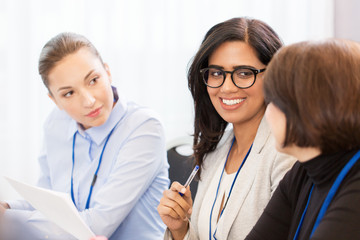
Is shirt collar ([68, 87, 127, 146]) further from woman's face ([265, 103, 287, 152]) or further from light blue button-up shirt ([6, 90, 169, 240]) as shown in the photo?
woman's face ([265, 103, 287, 152])

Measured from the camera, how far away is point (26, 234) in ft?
2.18

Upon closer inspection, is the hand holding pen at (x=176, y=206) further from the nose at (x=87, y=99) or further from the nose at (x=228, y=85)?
the nose at (x=87, y=99)

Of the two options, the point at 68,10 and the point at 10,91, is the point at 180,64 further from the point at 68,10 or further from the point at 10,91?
the point at 10,91

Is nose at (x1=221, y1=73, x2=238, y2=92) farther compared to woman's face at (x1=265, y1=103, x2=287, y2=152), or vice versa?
nose at (x1=221, y1=73, x2=238, y2=92)

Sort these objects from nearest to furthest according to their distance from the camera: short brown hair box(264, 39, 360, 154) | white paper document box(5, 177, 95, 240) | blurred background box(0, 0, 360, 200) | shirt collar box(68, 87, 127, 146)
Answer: short brown hair box(264, 39, 360, 154)
white paper document box(5, 177, 95, 240)
shirt collar box(68, 87, 127, 146)
blurred background box(0, 0, 360, 200)

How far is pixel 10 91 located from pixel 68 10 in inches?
22.7

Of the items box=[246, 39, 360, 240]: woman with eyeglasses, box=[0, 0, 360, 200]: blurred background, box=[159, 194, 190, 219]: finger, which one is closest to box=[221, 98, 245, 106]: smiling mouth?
box=[159, 194, 190, 219]: finger

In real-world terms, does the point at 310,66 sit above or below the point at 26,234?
above

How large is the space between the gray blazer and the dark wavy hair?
0.25 meters

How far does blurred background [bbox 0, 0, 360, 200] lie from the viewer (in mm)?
2480

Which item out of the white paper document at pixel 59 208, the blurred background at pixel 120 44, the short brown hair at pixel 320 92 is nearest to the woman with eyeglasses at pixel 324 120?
the short brown hair at pixel 320 92

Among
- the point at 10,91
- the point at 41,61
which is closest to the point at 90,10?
the point at 10,91

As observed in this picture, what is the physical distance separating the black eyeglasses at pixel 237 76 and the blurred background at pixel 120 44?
0.79 metres

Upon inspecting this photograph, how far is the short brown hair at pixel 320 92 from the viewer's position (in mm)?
786
